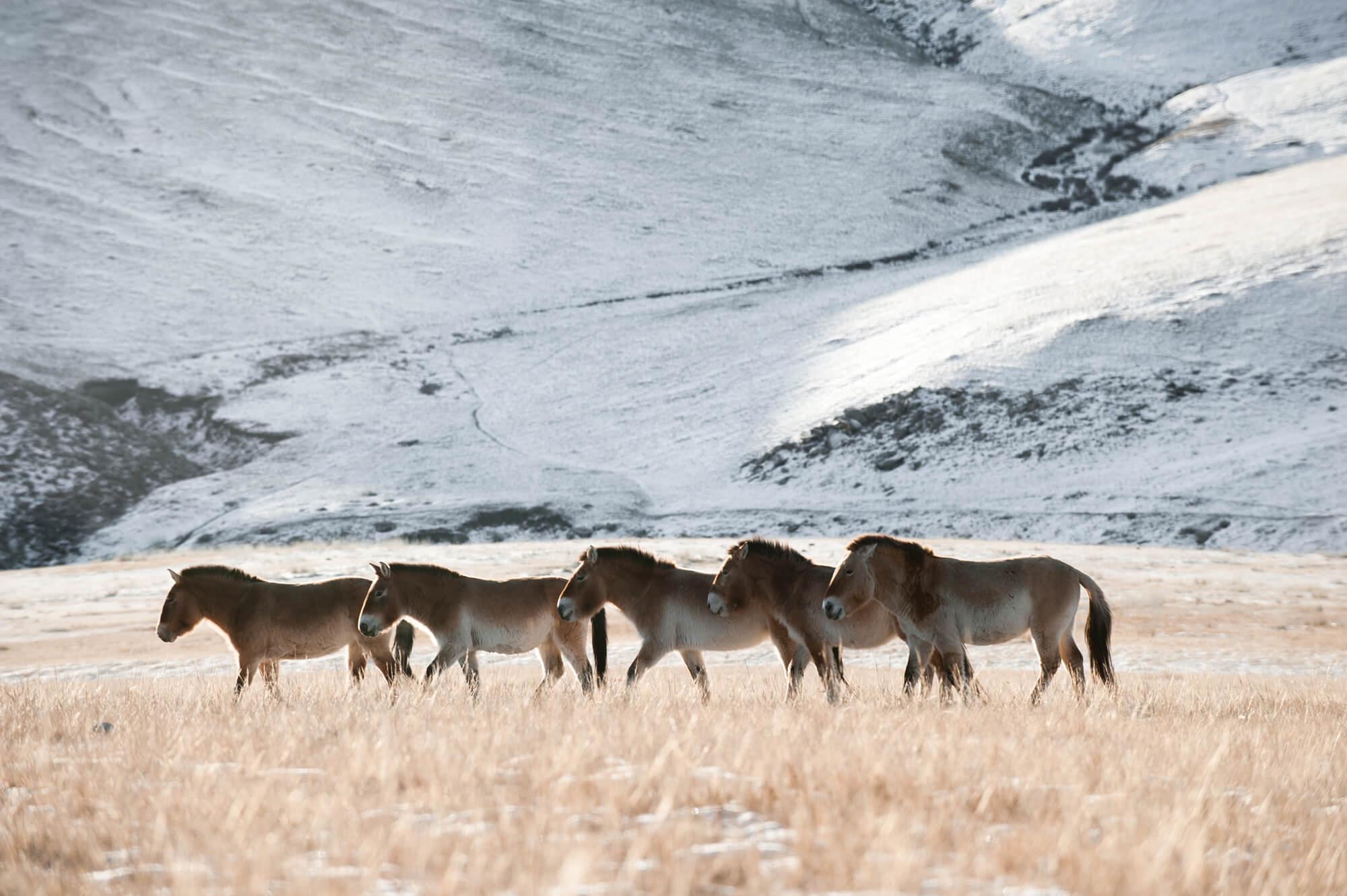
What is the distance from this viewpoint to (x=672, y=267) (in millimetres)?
80375

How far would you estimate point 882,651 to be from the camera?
72.9 feet

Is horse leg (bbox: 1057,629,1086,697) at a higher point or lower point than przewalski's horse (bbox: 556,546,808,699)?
lower

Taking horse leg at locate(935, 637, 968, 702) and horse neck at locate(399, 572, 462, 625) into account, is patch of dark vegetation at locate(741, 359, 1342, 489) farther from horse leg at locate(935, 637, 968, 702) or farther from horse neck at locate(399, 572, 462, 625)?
horse leg at locate(935, 637, 968, 702)

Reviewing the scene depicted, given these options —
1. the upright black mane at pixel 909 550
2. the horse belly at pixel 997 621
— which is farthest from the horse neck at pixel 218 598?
the horse belly at pixel 997 621

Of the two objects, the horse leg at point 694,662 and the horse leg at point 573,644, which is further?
the horse leg at point 573,644

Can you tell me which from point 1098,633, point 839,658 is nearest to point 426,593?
point 839,658

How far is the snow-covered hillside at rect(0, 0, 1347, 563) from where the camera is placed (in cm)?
4612

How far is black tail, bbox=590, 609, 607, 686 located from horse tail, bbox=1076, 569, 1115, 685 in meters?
4.78

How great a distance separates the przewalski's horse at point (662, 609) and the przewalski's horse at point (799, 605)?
0.20 meters

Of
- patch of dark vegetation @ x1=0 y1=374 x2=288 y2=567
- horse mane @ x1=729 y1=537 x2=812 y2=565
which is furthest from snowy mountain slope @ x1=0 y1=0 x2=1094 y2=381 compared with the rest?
horse mane @ x1=729 y1=537 x2=812 y2=565

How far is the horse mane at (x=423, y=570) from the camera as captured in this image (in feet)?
40.1

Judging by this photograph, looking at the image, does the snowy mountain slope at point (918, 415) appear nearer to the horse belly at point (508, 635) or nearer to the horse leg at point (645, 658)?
the horse leg at point (645, 658)

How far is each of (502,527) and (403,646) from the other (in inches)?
1289

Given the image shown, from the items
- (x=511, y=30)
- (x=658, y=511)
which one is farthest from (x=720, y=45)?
(x=658, y=511)
